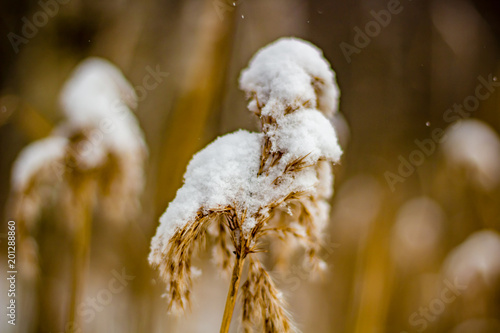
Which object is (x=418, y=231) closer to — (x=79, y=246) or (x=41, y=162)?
(x=79, y=246)

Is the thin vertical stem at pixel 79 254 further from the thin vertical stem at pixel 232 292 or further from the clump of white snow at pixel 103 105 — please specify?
the thin vertical stem at pixel 232 292

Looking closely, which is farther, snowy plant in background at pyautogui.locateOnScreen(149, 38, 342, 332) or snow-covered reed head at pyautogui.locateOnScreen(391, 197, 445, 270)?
snow-covered reed head at pyautogui.locateOnScreen(391, 197, 445, 270)

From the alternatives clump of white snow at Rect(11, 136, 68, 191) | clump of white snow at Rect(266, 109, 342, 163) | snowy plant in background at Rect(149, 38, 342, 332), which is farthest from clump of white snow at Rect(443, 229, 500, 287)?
clump of white snow at Rect(11, 136, 68, 191)

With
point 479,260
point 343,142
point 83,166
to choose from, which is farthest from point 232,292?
point 479,260

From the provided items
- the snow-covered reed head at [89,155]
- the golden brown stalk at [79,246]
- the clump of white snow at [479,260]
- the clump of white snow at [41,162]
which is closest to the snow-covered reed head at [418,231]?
the clump of white snow at [479,260]

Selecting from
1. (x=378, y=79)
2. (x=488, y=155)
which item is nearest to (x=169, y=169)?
(x=488, y=155)

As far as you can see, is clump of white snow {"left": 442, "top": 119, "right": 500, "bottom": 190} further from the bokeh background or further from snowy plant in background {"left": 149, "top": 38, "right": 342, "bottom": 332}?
snowy plant in background {"left": 149, "top": 38, "right": 342, "bottom": 332}
